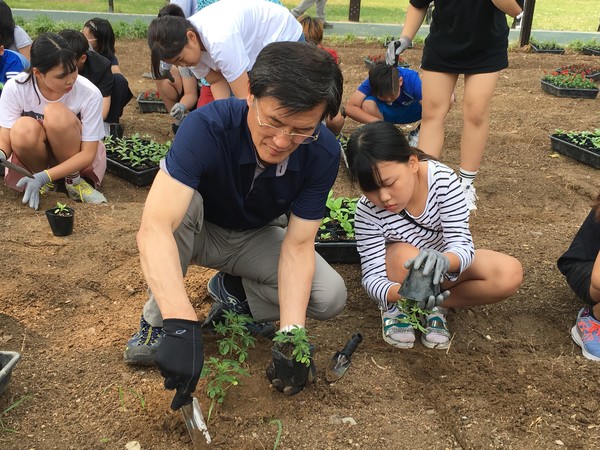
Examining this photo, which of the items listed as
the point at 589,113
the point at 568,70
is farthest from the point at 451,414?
the point at 568,70

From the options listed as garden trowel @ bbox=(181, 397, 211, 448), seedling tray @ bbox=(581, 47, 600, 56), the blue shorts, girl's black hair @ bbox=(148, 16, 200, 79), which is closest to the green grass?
seedling tray @ bbox=(581, 47, 600, 56)

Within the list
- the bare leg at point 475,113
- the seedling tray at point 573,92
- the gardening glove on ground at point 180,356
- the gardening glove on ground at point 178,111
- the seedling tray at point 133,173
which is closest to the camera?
the gardening glove on ground at point 180,356

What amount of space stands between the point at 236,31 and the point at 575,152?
2.96 m

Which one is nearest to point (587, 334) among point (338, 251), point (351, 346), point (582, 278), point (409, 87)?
point (582, 278)

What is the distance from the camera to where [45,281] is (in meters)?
2.87

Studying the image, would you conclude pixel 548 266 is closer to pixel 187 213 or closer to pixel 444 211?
pixel 444 211

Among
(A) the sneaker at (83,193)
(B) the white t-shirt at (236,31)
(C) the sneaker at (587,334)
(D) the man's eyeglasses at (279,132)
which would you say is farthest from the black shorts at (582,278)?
(A) the sneaker at (83,193)

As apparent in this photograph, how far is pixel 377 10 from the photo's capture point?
17875 mm

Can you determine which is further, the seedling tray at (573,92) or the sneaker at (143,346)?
the seedling tray at (573,92)

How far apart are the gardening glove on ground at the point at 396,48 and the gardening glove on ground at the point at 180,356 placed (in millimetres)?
2801

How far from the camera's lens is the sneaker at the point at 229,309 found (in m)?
2.56

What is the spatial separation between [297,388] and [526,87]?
6227 mm

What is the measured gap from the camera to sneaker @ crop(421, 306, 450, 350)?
2551 mm

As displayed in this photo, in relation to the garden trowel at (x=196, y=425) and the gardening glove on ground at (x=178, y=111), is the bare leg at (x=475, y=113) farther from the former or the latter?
the garden trowel at (x=196, y=425)
